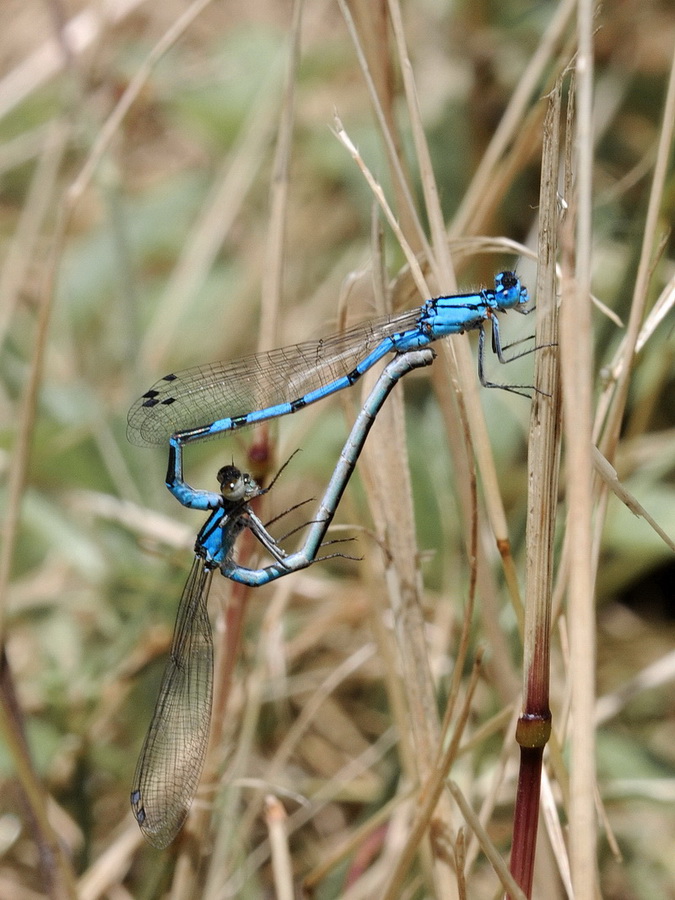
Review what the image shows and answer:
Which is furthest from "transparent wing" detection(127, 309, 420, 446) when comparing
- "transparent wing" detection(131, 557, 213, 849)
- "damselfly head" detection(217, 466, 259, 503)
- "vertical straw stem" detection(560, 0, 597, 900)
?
"vertical straw stem" detection(560, 0, 597, 900)

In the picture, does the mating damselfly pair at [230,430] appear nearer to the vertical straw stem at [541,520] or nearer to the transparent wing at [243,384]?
the transparent wing at [243,384]

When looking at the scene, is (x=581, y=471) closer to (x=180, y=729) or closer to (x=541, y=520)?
(x=541, y=520)

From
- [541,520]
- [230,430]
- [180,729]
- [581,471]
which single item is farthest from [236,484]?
[581,471]

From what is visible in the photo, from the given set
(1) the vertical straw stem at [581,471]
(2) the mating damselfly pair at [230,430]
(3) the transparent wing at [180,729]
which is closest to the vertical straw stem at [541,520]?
(1) the vertical straw stem at [581,471]

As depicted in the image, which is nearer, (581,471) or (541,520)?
(581,471)

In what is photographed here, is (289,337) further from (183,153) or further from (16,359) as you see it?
(183,153)

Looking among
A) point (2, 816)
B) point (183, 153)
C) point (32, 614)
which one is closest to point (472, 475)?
point (2, 816)
